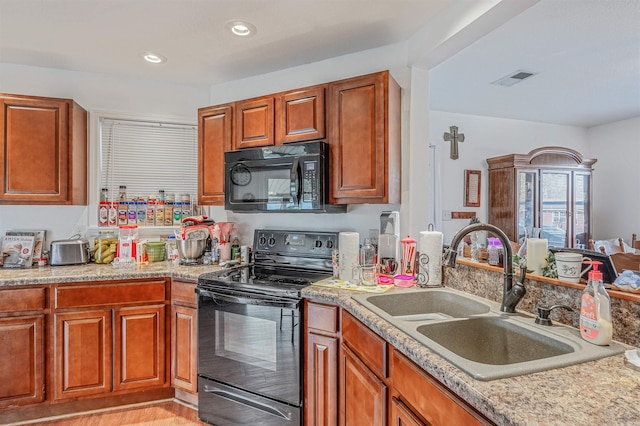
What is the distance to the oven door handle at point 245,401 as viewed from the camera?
1.87m

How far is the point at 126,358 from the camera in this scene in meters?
Result: 2.25

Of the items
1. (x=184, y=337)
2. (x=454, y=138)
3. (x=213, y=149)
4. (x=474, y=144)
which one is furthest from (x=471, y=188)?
(x=184, y=337)

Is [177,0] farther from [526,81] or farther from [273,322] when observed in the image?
[526,81]

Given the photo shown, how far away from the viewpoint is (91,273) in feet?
7.28

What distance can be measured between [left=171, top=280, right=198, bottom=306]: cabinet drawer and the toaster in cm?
81

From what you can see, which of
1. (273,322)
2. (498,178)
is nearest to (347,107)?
(273,322)

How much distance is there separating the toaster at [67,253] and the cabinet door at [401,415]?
2379mm

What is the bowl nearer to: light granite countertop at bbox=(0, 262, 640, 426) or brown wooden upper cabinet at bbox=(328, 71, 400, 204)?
brown wooden upper cabinet at bbox=(328, 71, 400, 204)

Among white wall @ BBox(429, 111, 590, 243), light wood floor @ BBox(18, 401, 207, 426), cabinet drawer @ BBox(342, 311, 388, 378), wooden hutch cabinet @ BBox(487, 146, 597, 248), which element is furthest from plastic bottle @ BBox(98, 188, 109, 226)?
wooden hutch cabinet @ BBox(487, 146, 597, 248)

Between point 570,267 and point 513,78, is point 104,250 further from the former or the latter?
point 513,78

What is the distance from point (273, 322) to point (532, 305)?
3.94ft

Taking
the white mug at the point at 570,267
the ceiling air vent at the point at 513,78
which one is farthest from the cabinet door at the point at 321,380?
the ceiling air vent at the point at 513,78

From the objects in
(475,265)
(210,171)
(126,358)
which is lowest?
(126,358)

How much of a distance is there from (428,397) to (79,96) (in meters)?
3.17
